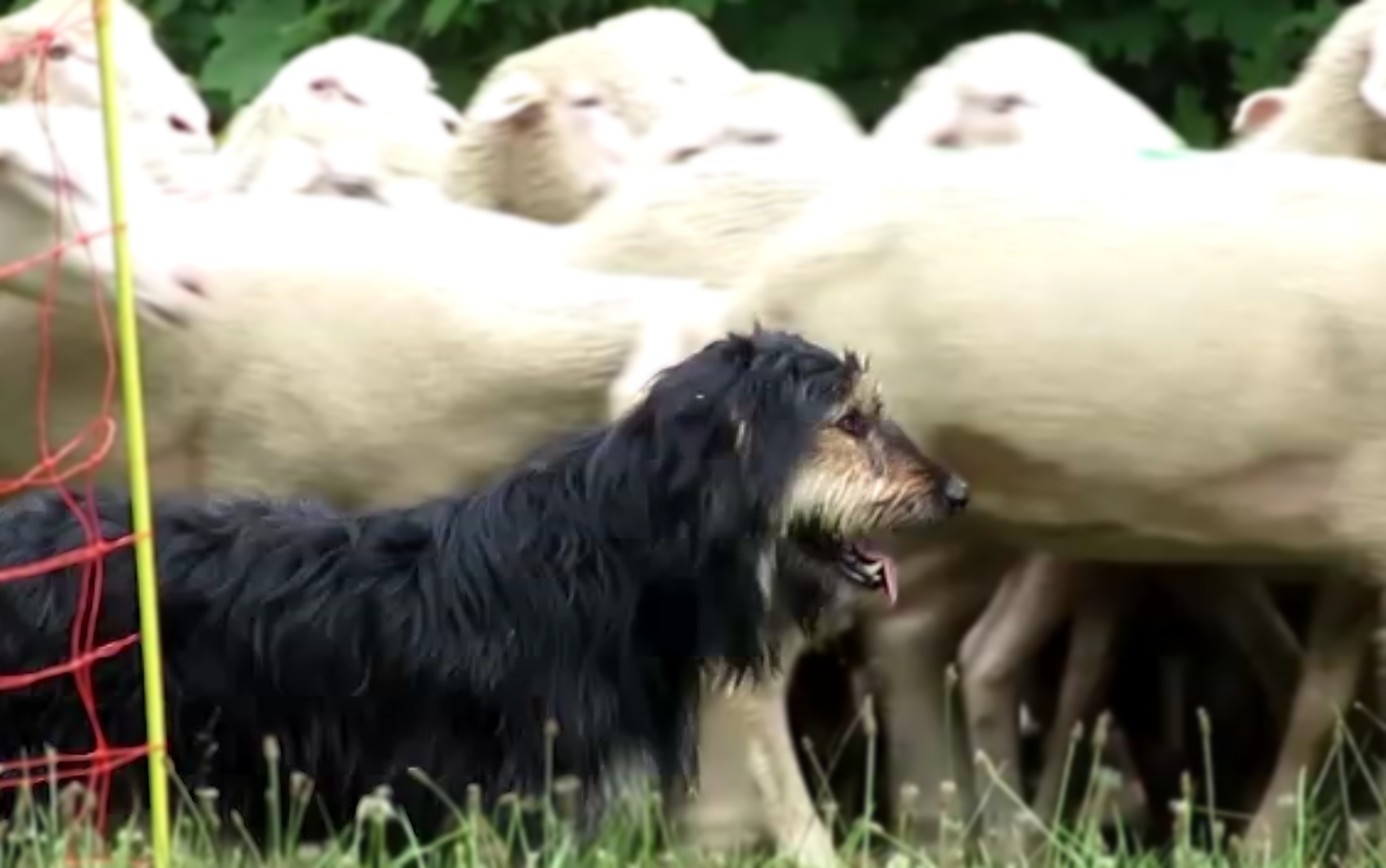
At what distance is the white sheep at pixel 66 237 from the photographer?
6.15 m

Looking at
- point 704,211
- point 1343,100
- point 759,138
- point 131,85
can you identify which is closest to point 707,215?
point 704,211

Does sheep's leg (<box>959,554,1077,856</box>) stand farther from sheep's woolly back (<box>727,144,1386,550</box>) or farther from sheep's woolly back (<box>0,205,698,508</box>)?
sheep's woolly back (<box>0,205,698,508</box>)

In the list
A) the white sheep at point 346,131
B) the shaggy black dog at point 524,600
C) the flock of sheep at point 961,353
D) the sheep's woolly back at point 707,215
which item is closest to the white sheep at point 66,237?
the flock of sheep at point 961,353

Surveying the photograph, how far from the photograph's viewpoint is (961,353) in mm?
5785

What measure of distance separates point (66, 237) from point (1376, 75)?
2564mm

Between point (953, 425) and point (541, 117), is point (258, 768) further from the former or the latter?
point (541, 117)

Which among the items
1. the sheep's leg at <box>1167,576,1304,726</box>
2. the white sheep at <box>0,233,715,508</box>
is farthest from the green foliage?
the white sheep at <box>0,233,715,508</box>

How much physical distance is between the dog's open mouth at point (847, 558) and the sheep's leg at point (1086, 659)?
1.94 metres

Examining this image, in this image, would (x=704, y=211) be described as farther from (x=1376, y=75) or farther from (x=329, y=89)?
(x=329, y=89)

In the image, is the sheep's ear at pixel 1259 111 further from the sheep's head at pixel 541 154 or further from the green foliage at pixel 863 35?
the green foliage at pixel 863 35

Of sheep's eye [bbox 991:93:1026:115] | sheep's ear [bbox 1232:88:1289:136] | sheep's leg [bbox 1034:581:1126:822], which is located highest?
sheep's eye [bbox 991:93:1026:115]

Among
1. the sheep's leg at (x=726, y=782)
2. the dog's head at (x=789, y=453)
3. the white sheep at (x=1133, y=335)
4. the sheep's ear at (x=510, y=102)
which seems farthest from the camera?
the sheep's ear at (x=510, y=102)

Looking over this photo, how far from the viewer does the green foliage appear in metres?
9.04

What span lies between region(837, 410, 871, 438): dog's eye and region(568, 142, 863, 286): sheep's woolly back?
1895 millimetres
